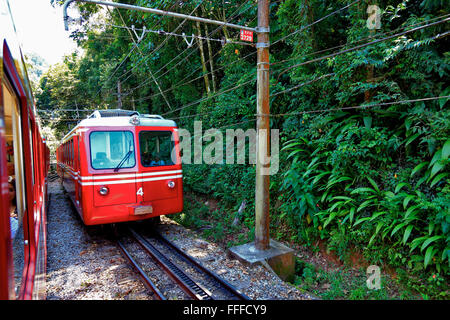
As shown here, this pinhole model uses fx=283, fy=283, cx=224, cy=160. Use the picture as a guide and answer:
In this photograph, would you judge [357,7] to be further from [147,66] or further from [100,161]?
[147,66]

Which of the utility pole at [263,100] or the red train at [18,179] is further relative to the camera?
the utility pole at [263,100]

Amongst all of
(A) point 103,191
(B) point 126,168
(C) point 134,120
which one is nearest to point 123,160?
(B) point 126,168

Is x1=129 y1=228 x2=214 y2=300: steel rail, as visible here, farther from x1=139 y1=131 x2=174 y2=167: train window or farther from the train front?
x1=139 y1=131 x2=174 y2=167: train window

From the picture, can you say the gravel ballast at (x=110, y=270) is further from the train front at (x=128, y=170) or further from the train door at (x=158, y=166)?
the train door at (x=158, y=166)

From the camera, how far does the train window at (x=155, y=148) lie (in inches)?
252

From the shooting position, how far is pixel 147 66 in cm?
1219

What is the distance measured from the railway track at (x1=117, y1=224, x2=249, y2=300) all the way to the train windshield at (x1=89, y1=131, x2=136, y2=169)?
73.9 inches

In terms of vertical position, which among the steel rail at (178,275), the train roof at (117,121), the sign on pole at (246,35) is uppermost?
the sign on pole at (246,35)

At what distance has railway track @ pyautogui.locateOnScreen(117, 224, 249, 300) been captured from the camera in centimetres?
433

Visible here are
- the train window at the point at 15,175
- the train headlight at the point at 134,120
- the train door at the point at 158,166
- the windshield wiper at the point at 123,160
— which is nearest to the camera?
the train window at the point at 15,175

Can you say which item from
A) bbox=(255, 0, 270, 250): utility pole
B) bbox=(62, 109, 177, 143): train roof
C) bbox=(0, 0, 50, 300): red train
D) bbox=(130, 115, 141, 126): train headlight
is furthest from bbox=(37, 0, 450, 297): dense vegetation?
bbox=(0, 0, 50, 300): red train

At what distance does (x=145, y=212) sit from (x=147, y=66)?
26.5 ft

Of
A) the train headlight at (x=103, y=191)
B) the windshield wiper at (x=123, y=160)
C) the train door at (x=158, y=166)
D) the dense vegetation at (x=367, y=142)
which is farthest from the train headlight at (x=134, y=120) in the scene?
the dense vegetation at (x=367, y=142)

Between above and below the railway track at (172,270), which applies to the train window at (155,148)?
above
